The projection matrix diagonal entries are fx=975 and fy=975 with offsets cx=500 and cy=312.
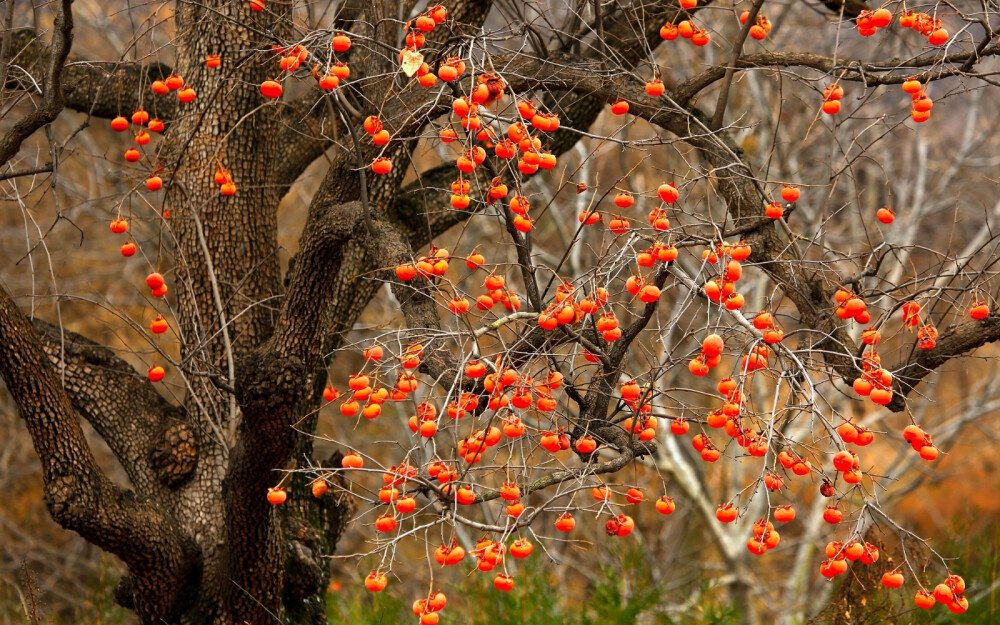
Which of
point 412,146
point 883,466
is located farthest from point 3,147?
point 883,466

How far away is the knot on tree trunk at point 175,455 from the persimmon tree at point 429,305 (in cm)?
1

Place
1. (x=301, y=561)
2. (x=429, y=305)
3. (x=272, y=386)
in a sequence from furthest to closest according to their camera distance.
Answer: (x=301, y=561), (x=272, y=386), (x=429, y=305)

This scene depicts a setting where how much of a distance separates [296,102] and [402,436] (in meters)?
5.76

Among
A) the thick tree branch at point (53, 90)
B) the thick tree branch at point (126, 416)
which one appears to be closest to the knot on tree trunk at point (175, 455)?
the thick tree branch at point (126, 416)

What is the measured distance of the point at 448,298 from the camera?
10.1 feet

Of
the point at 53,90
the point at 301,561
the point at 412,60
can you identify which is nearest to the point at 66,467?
the point at 301,561

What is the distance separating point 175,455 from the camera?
416cm

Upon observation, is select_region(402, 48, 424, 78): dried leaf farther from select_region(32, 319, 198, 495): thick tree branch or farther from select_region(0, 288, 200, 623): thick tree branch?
select_region(32, 319, 198, 495): thick tree branch

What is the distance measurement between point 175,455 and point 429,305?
1531 mm

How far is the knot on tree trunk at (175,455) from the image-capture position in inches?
163

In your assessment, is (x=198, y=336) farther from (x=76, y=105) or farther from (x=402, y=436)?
(x=402, y=436)

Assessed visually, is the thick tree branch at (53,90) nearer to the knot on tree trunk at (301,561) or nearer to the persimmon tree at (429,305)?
the persimmon tree at (429,305)

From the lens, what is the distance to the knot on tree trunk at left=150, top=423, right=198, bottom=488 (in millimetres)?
4152

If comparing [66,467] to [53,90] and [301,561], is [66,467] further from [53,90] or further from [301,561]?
[53,90]
